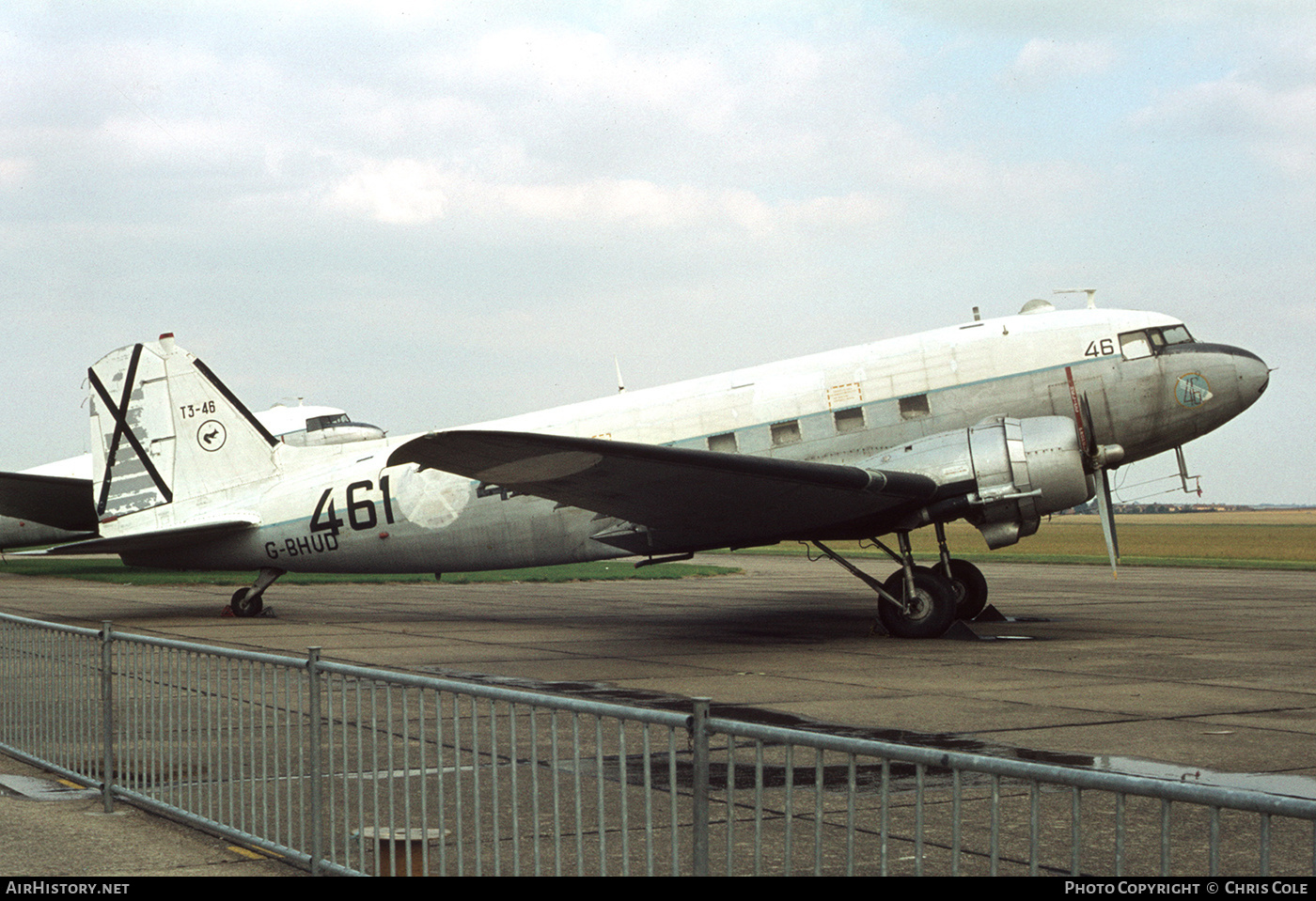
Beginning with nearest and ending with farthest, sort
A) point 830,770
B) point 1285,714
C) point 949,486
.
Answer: point 830,770 < point 1285,714 < point 949,486

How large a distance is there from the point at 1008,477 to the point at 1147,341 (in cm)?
338

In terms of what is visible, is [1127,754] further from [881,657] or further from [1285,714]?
[881,657]

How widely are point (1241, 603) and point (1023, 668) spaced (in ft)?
42.5

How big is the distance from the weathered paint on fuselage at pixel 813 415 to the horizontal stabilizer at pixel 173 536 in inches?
23.6

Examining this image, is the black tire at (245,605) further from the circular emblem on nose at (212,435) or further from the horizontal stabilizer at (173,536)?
the circular emblem on nose at (212,435)

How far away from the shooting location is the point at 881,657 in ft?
50.8

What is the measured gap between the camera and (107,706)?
7789 millimetres

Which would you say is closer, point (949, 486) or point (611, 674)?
point (611, 674)

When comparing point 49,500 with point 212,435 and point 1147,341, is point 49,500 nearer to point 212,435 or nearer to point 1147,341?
point 212,435

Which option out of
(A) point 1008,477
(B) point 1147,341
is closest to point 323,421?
(A) point 1008,477
